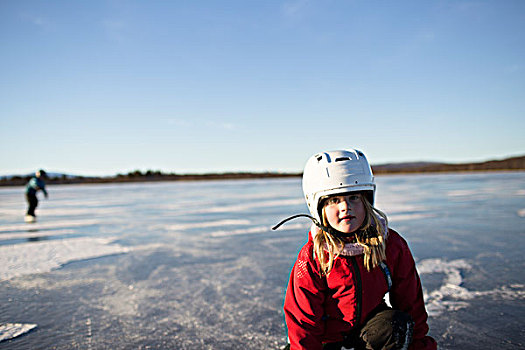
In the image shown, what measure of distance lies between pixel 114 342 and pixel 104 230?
5219 mm

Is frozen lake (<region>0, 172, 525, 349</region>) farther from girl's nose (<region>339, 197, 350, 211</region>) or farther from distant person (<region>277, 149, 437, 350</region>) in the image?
girl's nose (<region>339, 197, 350, 211</region>)

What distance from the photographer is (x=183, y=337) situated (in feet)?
8.09

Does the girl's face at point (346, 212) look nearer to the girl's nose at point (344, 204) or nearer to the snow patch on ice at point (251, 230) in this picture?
the girl's nose at point (344, 204)

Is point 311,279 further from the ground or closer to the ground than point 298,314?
further from the ground

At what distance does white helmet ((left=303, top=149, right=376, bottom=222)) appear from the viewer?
173 centimetres

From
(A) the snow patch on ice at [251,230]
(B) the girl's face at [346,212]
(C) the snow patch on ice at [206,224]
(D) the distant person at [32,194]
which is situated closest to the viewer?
(B) the girl's face at [346,212]

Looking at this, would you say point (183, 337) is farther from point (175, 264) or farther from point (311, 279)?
point (175, 264)

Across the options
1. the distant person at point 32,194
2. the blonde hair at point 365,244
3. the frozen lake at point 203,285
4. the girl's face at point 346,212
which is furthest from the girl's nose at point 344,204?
the distant person at point 32,194

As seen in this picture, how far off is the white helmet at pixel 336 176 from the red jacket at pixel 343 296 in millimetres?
261

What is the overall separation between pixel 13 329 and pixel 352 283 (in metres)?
2.57

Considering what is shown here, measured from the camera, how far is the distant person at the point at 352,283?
157cm

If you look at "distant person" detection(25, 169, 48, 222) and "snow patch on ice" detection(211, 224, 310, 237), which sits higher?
"distant person" detection(25, 169, 48, 222)

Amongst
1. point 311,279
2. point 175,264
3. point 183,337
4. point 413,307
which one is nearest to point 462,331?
point 413,307

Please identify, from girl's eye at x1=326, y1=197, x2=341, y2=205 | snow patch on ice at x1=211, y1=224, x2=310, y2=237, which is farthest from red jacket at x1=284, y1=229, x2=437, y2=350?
snow patch on ice at x1=211, y1=224, x2=310, y2=237
